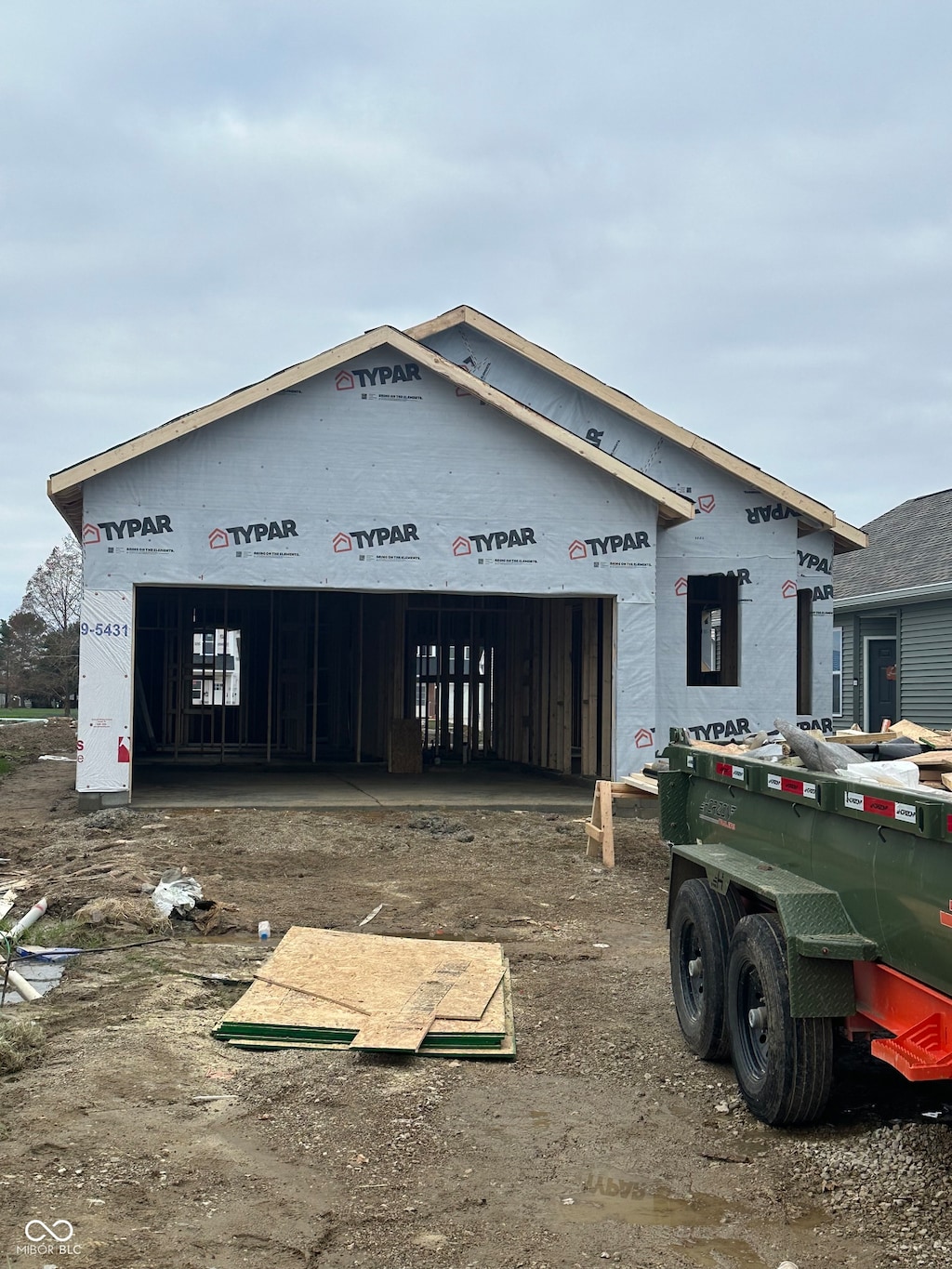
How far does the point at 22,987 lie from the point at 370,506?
926 centimetres

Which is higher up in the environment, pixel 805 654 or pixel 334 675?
pixel 805 654

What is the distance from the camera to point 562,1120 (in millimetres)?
4988

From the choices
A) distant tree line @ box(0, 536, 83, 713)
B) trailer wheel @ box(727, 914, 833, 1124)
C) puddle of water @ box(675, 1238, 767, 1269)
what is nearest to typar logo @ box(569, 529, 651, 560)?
trailer wheel @ box(727, 914, 833, 1124)

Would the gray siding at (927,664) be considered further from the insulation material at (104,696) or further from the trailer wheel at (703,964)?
the trailer wheel at (703,964)

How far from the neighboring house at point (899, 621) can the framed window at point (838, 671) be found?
3 centimetres

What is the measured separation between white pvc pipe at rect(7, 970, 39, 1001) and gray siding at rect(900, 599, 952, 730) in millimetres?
17168

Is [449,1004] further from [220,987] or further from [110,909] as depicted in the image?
[110,909]

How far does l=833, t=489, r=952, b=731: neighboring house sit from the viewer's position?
20.5 metres

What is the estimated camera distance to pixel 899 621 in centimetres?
2192

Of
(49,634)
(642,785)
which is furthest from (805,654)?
(49,634)

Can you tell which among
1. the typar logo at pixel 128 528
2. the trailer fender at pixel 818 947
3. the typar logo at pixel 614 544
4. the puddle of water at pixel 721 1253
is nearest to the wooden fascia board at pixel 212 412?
the typar logo at pixel 128 528

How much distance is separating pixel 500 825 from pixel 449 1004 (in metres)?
7.64

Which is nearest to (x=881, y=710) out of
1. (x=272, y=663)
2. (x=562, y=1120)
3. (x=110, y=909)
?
(x=272, y=663)

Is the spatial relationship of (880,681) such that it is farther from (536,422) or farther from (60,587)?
(60,587)
